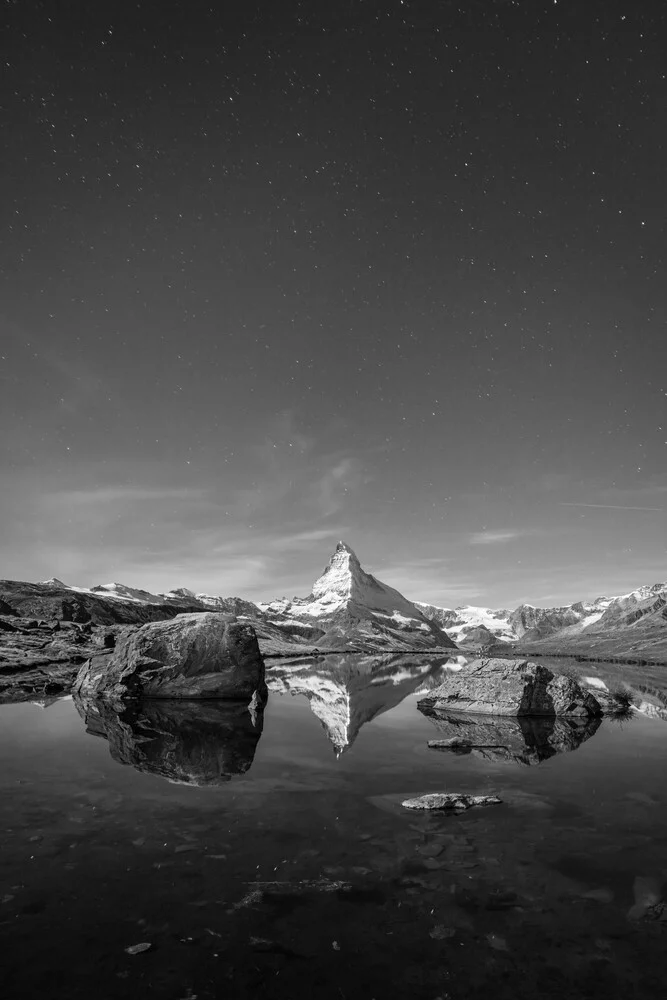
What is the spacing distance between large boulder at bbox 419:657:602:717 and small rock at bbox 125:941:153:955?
23100mm

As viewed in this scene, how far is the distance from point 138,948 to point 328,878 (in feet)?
10.1

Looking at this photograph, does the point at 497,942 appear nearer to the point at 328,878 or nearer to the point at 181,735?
the point at 328,878

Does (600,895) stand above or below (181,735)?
above

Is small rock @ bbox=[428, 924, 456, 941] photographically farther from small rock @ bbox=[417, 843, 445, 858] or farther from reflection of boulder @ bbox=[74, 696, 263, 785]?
reflection of boulder @ bbox=[74, 696, 263, 785]

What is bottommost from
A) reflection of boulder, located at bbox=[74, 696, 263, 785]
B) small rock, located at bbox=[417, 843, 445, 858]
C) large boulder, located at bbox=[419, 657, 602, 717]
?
reflection of boulder, located at bbox=[74, 696, 263, 785]

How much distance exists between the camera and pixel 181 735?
66.8ft

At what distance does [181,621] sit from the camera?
115 ft

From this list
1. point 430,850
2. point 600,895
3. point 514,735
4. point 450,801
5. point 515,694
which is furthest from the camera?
point 515,694

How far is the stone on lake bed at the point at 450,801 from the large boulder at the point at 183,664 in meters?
22.4

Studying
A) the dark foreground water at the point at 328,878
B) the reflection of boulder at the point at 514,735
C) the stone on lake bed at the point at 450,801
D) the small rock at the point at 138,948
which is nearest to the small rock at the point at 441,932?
the dark foreground water at the point at 328,878

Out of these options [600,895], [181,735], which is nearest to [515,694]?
[181,735]

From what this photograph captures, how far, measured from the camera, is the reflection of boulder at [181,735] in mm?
15336

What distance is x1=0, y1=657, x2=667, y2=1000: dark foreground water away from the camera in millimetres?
5758


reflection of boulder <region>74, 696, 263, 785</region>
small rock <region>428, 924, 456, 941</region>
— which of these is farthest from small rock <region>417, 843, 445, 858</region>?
reflection of boulder <region>74, 696, 263, 785</region>
